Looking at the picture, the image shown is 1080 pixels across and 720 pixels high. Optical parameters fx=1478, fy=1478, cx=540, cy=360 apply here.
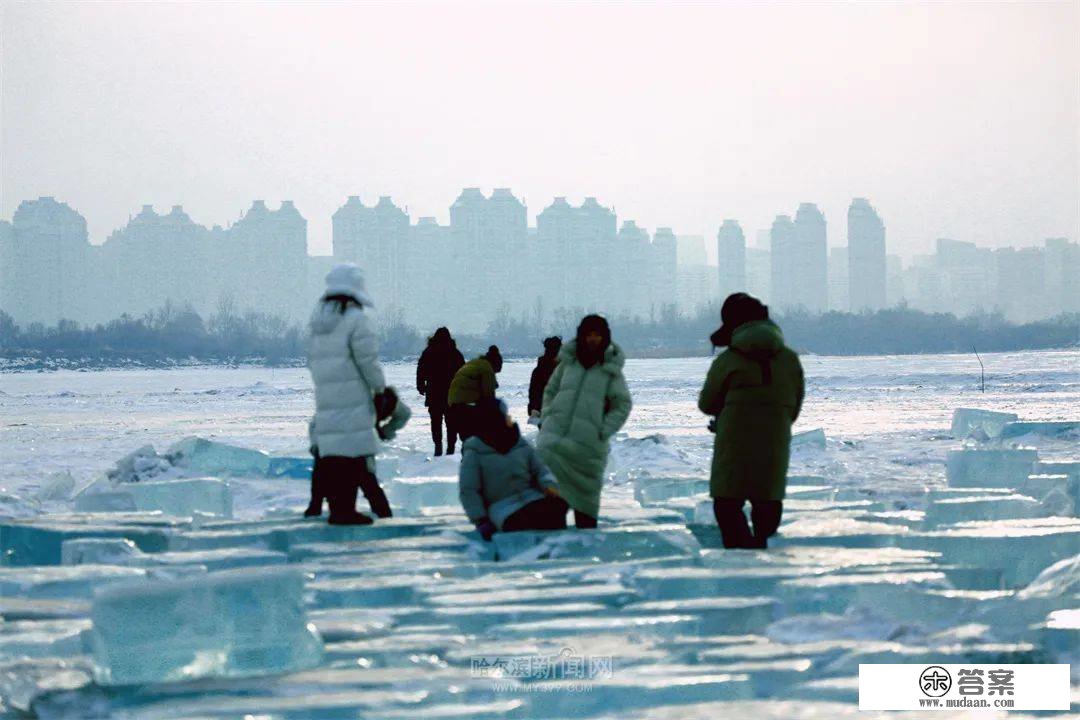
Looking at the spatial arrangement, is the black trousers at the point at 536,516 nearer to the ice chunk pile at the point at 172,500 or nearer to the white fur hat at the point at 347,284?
the white fur hat at the point at 347,284

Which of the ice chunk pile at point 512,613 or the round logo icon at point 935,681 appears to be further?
the ice chunk pile at point 512,613

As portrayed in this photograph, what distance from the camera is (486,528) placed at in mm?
7133

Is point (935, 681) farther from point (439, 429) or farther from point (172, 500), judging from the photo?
point (439, 429)

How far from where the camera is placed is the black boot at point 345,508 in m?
7.62

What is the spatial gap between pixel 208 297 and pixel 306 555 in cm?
16921

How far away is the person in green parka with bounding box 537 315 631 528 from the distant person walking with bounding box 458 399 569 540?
0.86 ft

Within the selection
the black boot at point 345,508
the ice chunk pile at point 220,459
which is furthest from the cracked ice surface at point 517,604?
the ice chunk pile at point 220,459

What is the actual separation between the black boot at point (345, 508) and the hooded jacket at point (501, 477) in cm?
80

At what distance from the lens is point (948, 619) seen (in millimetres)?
5324

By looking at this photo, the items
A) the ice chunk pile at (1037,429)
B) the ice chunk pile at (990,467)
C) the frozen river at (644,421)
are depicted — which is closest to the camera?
the ice chunk pile at (990,467)

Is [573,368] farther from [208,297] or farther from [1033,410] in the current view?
[208,297]

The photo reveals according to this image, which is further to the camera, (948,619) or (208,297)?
(208,297)

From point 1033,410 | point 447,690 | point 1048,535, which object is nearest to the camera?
point 447,690

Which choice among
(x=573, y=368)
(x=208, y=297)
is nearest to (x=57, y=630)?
(x=573, y=368)
